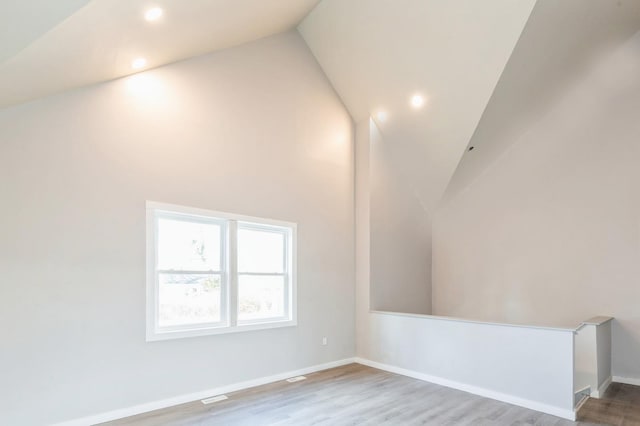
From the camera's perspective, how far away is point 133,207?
3.89 metres

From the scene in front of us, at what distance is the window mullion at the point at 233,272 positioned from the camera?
15.0ft

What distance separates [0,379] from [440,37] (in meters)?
5.43

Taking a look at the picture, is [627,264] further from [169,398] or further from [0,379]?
[0,379]

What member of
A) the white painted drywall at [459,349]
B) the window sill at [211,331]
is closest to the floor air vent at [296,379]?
the window sill at [211,331]

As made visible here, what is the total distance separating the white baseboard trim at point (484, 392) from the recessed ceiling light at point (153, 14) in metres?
4.88

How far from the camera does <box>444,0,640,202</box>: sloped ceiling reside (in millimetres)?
4188

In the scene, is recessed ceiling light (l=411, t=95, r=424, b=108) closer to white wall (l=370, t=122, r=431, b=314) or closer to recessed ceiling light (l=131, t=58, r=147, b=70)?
white wall (l=370, t=122, r=431, b=314)

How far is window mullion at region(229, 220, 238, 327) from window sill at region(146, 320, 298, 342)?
11 centimetres

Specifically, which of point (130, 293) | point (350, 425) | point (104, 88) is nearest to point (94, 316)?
point (130, 293)

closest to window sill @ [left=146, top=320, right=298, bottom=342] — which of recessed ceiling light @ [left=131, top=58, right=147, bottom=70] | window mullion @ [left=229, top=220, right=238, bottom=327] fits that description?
window mullion @ [left=229, top=220, right=238, bottom=327]

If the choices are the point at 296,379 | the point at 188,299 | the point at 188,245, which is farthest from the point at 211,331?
the point at 296,379

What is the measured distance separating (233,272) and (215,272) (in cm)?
22

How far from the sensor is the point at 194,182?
4.34m

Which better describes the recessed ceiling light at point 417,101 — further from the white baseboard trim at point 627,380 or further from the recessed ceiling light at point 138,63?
the white baseboard trim at point 627,380
